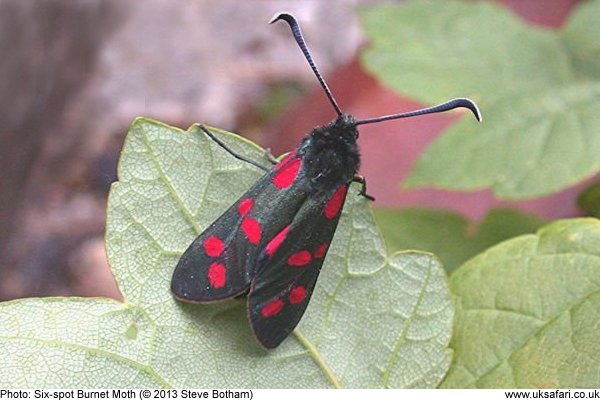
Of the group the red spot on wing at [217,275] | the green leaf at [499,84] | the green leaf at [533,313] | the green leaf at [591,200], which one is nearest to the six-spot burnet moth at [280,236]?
the red spot on wing at [217,275]

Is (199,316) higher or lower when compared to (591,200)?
higher

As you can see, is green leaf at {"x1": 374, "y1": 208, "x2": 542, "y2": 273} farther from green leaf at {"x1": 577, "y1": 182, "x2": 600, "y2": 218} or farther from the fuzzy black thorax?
the fuzzy black thorax

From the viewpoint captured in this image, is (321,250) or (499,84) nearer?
(321,250)

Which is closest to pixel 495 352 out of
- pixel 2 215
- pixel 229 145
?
pixel 229 145

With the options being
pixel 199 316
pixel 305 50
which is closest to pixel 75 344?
pixel 199 316

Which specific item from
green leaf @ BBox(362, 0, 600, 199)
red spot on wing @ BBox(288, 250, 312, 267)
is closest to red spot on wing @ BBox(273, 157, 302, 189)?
red spot on wing @ BBox(288, 250, 312, 267)

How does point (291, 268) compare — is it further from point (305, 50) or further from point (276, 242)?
point (305, 50)
